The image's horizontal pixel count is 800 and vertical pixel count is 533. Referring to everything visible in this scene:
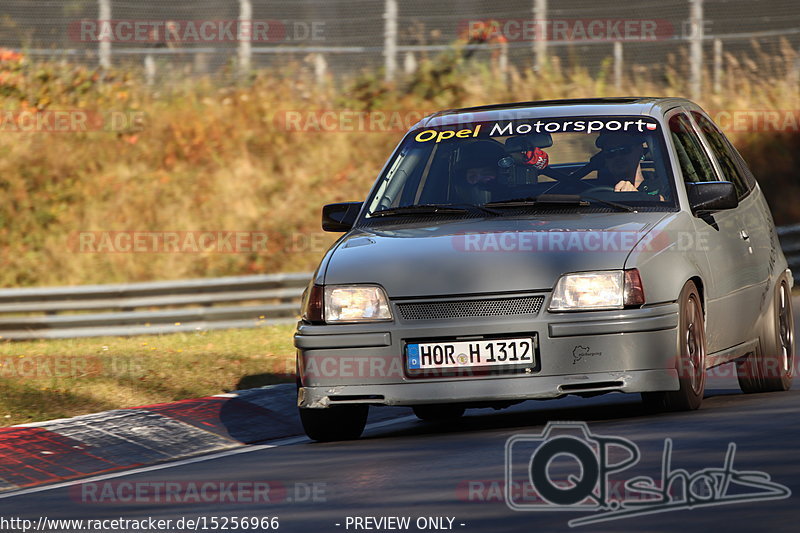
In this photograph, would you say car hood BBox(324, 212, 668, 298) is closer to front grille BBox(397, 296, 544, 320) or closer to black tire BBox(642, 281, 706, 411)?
front grille BBox(397, 296, 544, 320)

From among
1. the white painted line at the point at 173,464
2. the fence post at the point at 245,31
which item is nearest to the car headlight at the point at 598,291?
the white painted line at the point at 173,464

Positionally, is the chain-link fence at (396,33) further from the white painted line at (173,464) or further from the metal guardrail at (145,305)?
the white painted line at (173,464)

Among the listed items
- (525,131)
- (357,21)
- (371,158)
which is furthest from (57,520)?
(371,158)

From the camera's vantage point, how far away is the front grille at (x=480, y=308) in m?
7.59

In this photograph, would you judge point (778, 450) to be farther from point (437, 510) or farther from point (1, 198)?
point (1, 198)

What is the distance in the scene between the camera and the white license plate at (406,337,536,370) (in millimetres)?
7566

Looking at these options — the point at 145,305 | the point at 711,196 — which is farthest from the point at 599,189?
the point at 145,305

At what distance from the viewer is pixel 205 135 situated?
25.8 m

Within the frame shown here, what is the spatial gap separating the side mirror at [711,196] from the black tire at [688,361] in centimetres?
59

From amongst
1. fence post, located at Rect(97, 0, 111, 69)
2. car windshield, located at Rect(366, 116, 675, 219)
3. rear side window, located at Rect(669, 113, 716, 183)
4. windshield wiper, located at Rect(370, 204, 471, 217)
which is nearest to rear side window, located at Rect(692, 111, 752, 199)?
rear side window, located at Rect(669, 113, 716, 183)

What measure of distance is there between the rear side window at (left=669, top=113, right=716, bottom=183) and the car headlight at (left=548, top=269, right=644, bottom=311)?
1.35 m

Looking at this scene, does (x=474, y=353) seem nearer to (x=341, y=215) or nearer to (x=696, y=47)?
(x=341, y=215)

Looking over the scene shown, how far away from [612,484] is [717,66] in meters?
19.7

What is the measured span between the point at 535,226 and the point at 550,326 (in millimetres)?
730
